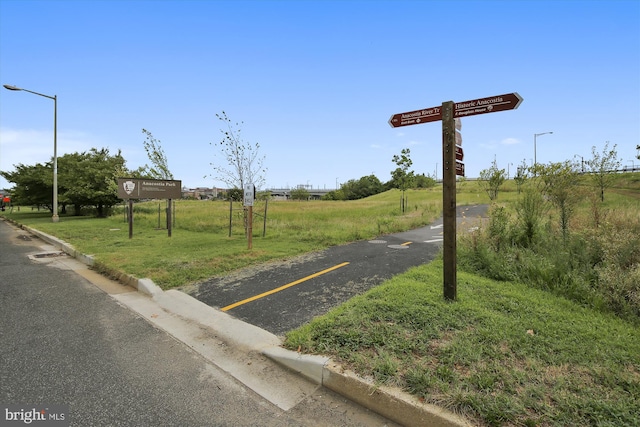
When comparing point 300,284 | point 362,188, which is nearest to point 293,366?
point 300,284

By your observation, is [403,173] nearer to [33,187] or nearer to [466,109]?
[466,109]

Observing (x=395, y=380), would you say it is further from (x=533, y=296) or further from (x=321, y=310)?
(x=533, y=296)

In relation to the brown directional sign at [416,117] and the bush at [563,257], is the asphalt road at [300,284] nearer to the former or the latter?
the bush at [563,257]

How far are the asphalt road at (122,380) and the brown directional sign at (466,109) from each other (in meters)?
3.72

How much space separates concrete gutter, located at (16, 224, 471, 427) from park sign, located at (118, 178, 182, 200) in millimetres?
7769

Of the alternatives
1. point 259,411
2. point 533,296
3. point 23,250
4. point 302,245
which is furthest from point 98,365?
point 23,250

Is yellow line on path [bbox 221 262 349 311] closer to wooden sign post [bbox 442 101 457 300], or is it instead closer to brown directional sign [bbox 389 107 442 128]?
wooden sign post [bbox 442 101 457 300]

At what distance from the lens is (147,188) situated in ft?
39.8

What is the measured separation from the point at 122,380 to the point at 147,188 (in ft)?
35.3

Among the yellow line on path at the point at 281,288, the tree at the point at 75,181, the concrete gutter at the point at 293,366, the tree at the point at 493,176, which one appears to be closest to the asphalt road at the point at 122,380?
the concrete gutter at the point at 293,366

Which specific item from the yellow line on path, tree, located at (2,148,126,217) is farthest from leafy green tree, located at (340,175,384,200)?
the yellow line on path

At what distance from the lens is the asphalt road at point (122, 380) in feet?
7.95

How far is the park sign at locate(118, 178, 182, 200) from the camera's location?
459 inches

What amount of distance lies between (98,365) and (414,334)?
3.27 metres
